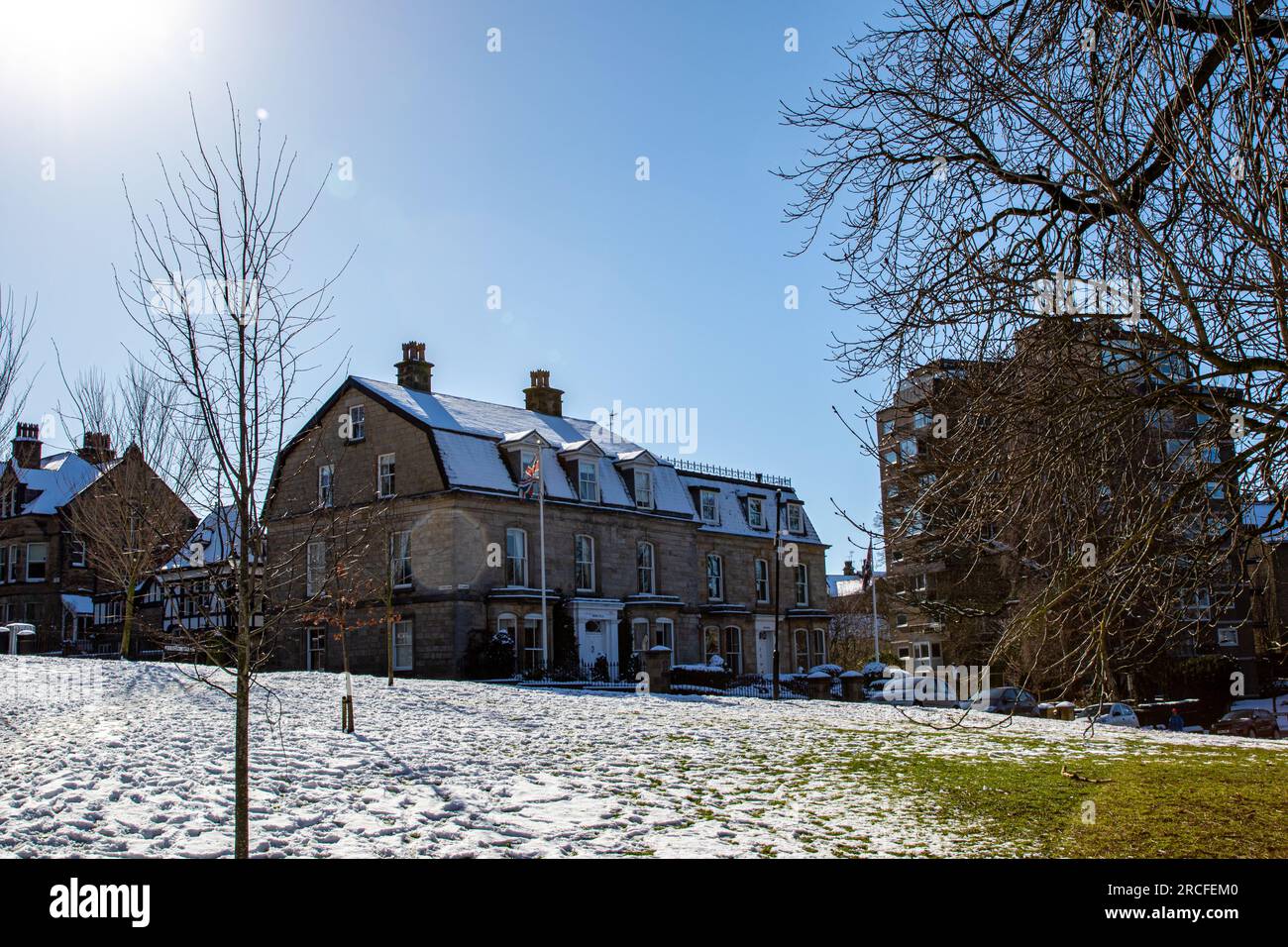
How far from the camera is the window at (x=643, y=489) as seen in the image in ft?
132

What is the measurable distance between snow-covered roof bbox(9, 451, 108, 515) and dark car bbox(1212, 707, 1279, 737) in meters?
50.0

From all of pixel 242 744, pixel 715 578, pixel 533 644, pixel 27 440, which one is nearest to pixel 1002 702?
pixel 533 644

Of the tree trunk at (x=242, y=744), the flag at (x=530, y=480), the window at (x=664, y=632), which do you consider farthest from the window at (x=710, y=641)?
the tree trunk at (x=242, y=744)

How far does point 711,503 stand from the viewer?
151 ft

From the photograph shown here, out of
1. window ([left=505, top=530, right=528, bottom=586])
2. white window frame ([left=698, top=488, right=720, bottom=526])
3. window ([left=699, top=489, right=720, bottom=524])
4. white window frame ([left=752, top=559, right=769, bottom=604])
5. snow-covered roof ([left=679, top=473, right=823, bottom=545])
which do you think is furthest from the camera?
white window frame ([left=752, top=559, right=769, bottom=604])

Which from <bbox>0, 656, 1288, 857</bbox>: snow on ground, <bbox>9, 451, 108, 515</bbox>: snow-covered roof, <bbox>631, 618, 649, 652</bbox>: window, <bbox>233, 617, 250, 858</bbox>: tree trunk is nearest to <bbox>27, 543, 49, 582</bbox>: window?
<bbox>9, 451, 108, 515</bbox>: snow-covered roof

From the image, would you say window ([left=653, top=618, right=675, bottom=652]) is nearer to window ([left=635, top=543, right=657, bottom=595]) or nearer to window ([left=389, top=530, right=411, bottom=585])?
window ([left=635, top=543, right=657, bottom=595])

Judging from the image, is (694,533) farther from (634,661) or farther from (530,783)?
(530,783)

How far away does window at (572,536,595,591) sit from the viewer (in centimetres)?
3719

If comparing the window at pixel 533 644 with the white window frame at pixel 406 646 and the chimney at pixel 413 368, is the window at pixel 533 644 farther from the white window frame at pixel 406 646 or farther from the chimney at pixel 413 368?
the chimney at pixel 413 368

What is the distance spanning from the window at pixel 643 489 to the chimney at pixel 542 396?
5658mm

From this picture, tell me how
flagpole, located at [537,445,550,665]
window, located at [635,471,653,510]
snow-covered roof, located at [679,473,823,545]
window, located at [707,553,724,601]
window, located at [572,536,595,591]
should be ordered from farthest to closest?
snow-covered roof, located at [679,473,823,545] < window, located at [707,553,724,601] < window, located at [635,471,653,510] < window, located at [572,536,595,591] < flagpole, located at [537,445,550,665]
